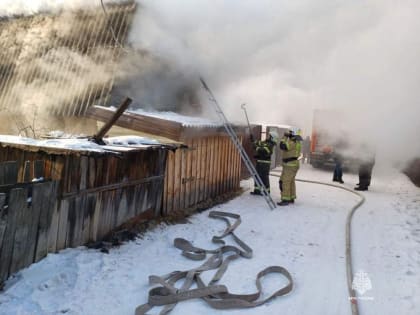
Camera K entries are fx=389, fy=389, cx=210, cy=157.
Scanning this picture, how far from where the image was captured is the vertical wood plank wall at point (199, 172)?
759 centimetres

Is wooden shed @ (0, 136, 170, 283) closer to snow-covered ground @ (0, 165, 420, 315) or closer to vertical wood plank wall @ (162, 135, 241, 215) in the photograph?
snow-covered ground @ (0, 165, 420, 315)

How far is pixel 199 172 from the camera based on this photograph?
8734 millimetres

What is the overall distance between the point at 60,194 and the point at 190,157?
380 centimetres

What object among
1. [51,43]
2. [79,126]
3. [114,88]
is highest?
[51,43]

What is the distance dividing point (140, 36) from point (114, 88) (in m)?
1.57

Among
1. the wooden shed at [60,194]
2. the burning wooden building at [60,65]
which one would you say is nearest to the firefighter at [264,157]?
the burning wooden building at [60,65]

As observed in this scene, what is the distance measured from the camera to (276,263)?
5.55 m

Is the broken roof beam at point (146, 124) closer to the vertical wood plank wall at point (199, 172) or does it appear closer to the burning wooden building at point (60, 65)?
the vertical wood plank wall at point (199, 172)

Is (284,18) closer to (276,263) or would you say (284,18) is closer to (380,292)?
(276,263)

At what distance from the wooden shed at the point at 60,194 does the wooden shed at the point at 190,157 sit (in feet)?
3.30

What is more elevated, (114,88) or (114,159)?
(114,88)

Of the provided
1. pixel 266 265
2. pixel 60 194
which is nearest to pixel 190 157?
pixel 266 265

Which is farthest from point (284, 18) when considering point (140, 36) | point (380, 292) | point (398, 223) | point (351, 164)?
point (351, 164)

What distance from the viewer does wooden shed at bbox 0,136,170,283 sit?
159 inches
